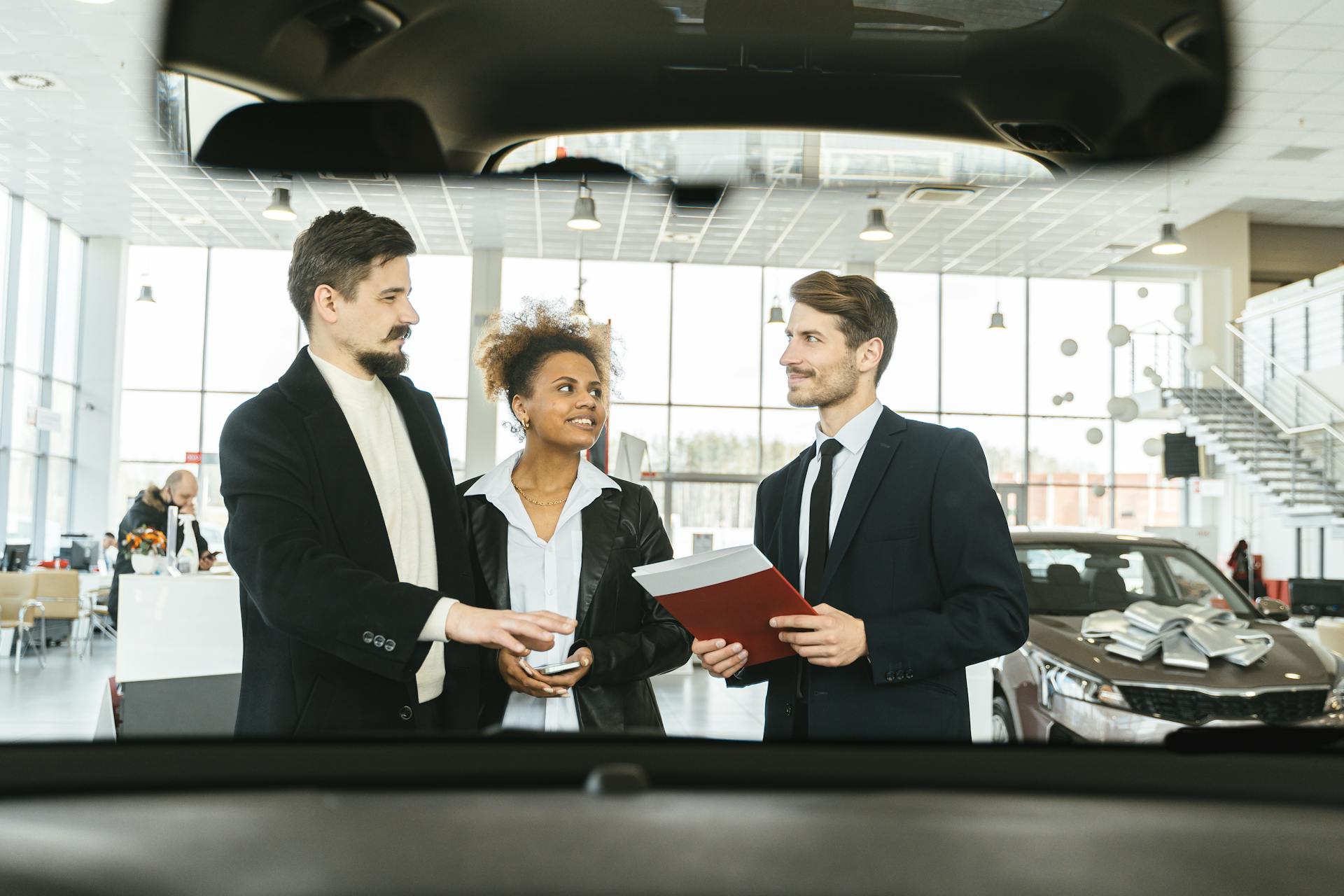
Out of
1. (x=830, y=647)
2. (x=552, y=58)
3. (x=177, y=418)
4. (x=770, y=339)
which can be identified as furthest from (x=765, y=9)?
(x=830, y=647)

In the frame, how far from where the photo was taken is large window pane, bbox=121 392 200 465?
60 centimetres

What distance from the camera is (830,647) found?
3.03ft

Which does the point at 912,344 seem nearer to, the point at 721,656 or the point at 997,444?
the point at 997,444

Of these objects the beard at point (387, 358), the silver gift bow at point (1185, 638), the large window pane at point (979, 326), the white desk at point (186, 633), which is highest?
the large window pane at point (979, 326)

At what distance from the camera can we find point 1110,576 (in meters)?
3.06

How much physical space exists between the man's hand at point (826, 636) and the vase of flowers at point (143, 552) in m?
3.14

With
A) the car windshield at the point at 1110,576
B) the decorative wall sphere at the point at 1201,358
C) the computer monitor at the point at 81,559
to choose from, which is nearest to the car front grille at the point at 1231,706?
the decorative wall sphere at the point at 1201,358

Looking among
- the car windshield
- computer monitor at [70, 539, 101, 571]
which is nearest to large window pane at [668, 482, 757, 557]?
the car windshield

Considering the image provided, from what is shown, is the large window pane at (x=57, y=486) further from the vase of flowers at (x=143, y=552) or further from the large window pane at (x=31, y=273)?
the vase of flowers at (x=143, y=552)

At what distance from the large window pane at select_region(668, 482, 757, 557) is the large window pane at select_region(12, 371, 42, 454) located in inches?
16.8

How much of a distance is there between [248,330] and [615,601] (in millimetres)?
702

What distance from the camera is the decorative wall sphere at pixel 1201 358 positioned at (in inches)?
27.0

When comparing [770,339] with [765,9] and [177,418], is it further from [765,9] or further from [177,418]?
[177,418]

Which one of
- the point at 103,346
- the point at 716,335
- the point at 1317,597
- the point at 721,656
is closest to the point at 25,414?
the point at 103,346
